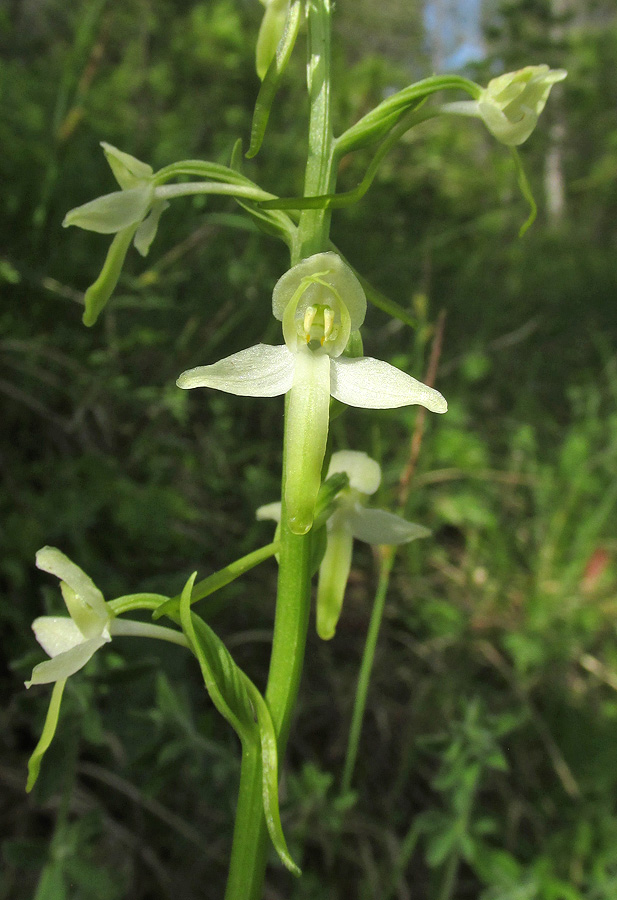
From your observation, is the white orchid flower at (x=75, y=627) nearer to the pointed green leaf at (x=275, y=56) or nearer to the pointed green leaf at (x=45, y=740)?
the pointed green leaf at (x=45, y=740)

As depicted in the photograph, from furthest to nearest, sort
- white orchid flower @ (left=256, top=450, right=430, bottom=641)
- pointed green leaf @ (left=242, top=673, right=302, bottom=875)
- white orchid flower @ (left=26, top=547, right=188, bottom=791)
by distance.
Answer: white orchid flower @ (left=256, top=450, right=430, bottom=641) → white orchid flower @ (left=26, top=547, right=188, bottom=791) → pointed green leaf @ (left=242, top=673, right=302, bottom=875)

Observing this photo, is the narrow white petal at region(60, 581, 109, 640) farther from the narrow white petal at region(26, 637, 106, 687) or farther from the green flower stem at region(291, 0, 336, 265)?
the green flower stem at region(291, 0, 336, 265)

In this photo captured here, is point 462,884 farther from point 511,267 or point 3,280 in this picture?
point 511,267

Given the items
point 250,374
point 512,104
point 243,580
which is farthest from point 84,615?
point 243,580

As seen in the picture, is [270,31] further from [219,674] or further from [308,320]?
[219,674]

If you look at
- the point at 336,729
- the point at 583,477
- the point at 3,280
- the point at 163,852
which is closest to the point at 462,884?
the point at 336,729

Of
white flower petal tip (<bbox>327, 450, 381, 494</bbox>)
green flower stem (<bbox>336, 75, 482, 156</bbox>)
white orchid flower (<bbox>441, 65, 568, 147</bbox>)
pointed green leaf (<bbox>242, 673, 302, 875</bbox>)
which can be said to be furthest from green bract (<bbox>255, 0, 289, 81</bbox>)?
pointed green leaf (<bbox>242, 673, 302, 875</bbox>)
